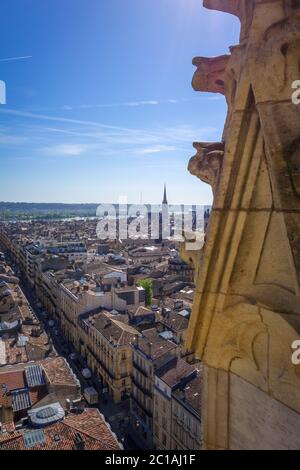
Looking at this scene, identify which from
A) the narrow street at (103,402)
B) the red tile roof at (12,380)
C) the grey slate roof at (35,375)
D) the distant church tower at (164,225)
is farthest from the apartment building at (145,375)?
the distant church tower at (164,225)

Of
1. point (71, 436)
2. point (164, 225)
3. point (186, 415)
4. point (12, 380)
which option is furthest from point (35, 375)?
point (164, 225)

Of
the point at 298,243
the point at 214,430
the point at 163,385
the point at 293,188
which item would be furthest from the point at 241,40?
the point at 163,385

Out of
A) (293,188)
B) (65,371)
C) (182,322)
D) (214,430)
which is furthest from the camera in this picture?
(182,322)

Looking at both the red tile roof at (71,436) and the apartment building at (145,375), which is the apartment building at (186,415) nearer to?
the apartment building at (145,375)

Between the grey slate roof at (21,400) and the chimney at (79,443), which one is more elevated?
the chimney at (79,443)

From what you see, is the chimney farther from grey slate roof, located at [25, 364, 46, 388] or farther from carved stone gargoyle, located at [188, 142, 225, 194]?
carved stone gargoyle, located at [188, 142, 225, 194]

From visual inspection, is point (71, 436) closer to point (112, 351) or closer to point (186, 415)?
point (186, 415)

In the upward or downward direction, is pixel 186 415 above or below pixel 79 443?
below
